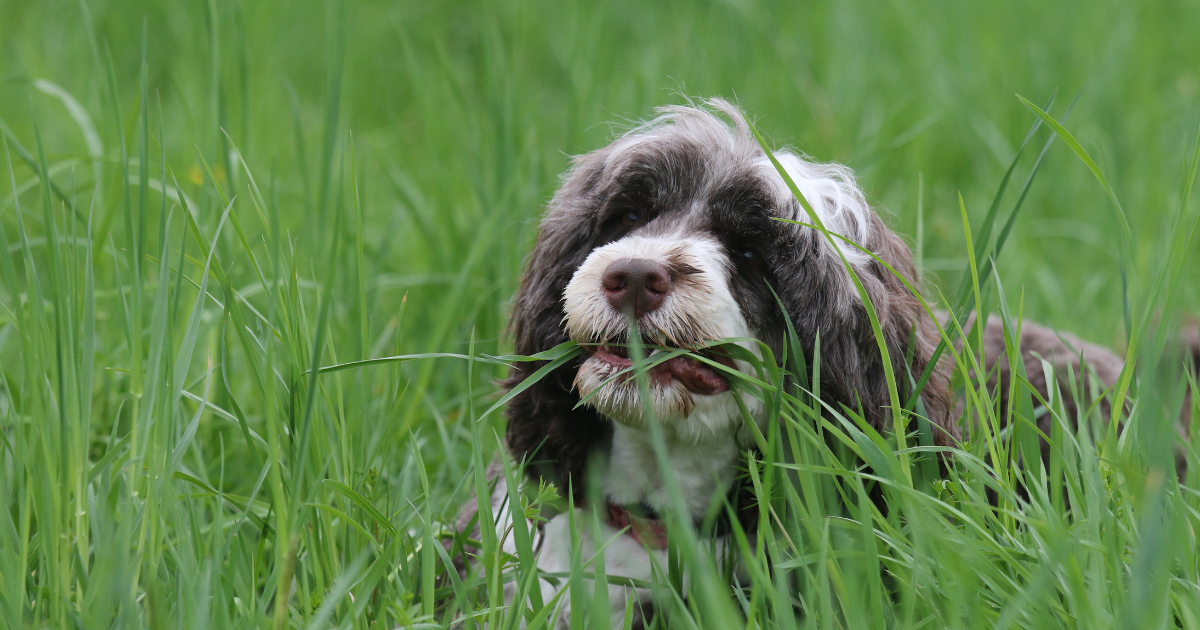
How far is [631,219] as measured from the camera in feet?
7.28

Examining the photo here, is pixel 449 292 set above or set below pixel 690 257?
below

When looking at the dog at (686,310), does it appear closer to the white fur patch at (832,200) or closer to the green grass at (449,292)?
the white fur patch at (832,200)

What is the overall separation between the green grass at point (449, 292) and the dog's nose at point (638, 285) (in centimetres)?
27

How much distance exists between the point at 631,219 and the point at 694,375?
0.44 metres

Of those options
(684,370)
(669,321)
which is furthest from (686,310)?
(684,370)

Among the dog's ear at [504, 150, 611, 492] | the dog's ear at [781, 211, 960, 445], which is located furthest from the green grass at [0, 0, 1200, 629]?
the dog's ear at [504, 150, 611, 492]

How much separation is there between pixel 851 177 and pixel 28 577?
186cm

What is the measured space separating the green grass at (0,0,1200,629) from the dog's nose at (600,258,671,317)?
10.6 inches

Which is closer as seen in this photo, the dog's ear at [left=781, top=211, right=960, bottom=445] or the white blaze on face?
the white blaze on face

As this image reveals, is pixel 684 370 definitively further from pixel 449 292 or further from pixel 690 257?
pixel 449 292

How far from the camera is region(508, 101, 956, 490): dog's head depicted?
6.24 ft

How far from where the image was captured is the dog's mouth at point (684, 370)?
1946 mm

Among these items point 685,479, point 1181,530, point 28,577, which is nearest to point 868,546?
point 1181,530

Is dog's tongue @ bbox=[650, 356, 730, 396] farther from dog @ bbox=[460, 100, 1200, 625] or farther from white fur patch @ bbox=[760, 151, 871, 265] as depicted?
white fur patch @ bbox=[760, 151, 871, 265]
